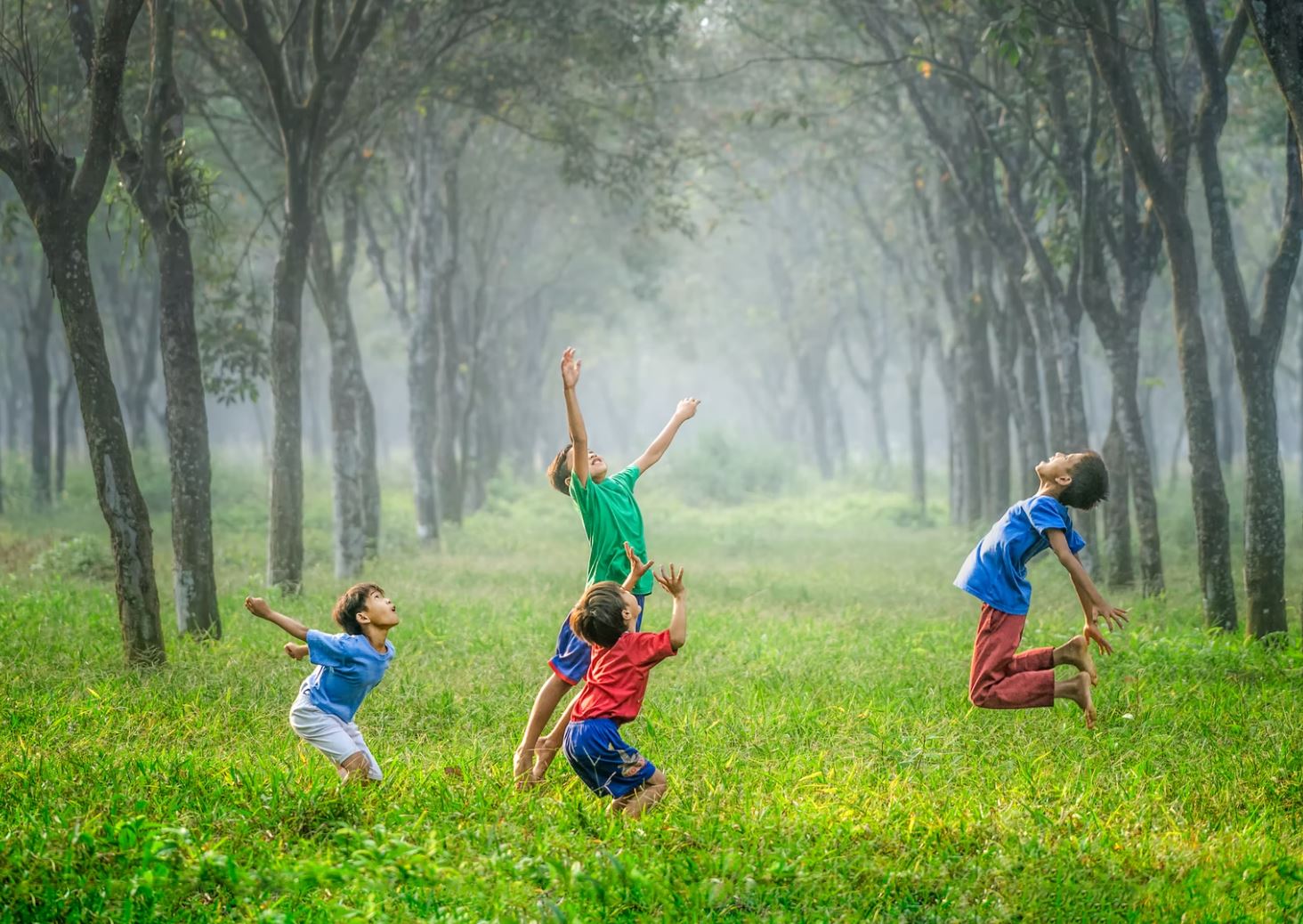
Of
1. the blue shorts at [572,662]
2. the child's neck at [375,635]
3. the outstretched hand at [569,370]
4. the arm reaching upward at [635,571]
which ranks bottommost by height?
the blue shorts at [572,662]

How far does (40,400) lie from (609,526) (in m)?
19.1

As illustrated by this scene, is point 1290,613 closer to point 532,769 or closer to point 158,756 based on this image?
point 532,769

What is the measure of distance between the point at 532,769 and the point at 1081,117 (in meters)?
11.5

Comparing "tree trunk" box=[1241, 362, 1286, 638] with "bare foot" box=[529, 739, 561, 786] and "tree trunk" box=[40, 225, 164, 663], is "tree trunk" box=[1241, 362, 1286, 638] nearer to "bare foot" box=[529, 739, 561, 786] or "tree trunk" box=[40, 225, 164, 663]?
"bare foot" box=[529, 739, 561, 786]

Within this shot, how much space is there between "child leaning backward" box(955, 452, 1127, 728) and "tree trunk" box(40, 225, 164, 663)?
535 centimetres

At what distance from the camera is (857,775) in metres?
5.76

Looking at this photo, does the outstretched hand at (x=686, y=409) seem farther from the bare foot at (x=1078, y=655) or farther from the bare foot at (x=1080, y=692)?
the bare foot at (x=1080, y=692)

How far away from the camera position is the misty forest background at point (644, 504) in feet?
15.5

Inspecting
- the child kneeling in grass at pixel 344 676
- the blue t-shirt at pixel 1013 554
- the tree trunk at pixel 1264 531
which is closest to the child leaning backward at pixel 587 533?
the child kneeling in grass at pixel 344 676

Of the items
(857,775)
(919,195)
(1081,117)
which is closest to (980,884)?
(857,775)

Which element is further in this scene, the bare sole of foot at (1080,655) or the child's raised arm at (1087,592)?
the bare sole of foot at (1080,655)

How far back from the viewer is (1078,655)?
6.39 metres

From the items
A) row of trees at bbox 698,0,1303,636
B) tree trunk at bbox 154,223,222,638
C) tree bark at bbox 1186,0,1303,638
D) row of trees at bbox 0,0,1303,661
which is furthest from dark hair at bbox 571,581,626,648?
tree bark at bbox 1186,0,1303,638

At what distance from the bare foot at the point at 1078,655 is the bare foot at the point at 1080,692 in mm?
39
